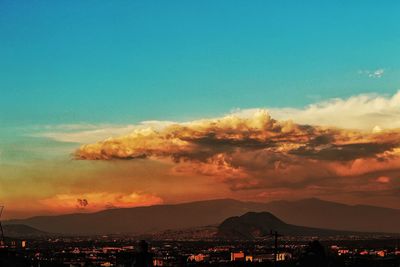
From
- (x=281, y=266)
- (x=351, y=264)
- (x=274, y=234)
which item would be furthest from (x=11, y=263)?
(x=351, y=264)

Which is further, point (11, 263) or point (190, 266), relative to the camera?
point (190, 266)

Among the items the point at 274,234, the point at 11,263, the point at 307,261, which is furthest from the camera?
the point at 307,261

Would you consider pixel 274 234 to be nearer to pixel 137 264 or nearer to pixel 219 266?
pixel 137 264

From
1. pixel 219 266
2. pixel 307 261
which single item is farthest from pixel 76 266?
pixel 307 261

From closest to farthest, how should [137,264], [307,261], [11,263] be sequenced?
1. [137,264]
2. [11,263]
3. [307,261]

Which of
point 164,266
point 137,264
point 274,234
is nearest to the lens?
point 137,264

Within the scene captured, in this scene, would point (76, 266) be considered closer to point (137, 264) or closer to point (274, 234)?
point (274, 234)

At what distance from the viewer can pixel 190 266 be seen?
147 meters

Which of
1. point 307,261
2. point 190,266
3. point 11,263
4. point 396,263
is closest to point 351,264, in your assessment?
point 396,263

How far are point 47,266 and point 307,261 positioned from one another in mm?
42666

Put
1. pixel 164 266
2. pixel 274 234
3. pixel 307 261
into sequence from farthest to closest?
pixel 164 266, pixel 307 261, pixel 274 234

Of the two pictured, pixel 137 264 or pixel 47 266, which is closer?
pixel 137 264

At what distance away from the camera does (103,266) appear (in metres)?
148

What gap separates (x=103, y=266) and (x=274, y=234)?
7292cm
